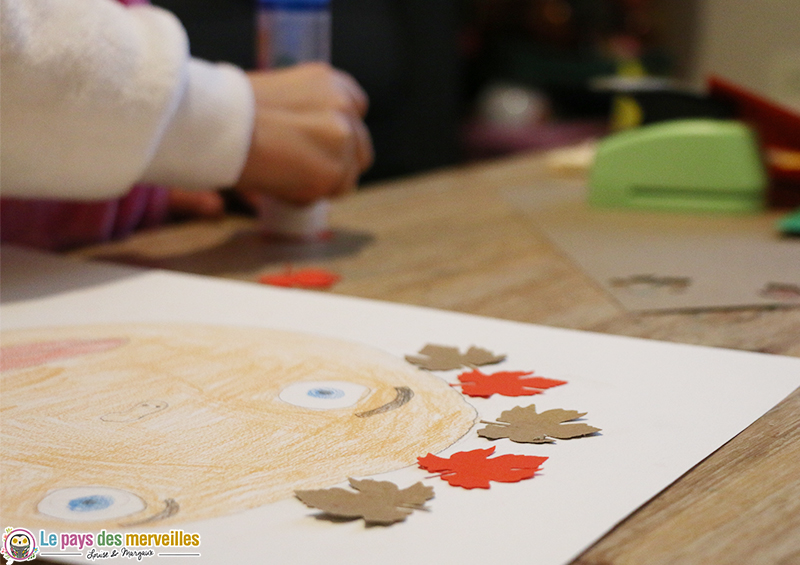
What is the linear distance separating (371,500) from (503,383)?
0.42 ft

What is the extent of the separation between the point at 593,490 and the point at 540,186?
72cm

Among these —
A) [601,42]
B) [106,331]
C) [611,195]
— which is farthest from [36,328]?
[601,42]

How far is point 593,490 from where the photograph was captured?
300 mm

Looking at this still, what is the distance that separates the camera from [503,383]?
1.31 feet

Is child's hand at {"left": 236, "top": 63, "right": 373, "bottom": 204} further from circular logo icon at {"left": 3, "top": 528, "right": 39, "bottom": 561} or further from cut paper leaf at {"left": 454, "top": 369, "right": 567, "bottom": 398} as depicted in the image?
circular logo icon at {"left": 3, "top": 528, "right": 39, "bottom": 561}

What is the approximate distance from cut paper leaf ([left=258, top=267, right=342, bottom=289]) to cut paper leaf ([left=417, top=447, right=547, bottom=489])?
287 millimetres

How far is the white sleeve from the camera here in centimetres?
50

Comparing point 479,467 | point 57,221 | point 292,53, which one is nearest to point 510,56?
point 292,53

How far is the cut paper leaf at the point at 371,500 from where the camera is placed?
0.92 feet

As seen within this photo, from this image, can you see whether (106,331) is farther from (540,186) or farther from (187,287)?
(540,186)

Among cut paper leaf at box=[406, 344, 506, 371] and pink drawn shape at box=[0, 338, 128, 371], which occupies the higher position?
cut paper leaf at box=[406, 344, 506, 371]

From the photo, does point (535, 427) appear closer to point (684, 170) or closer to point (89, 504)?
point (89, 504)

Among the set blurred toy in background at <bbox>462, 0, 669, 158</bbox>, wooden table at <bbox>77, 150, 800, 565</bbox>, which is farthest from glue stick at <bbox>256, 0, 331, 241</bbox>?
blurred toy in background at <bbox>462, 0, 669, 158</bbox>

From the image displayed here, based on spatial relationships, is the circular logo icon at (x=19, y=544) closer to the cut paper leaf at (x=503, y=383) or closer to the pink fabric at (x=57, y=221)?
the cut paper leaf at (x=503, y=383)
